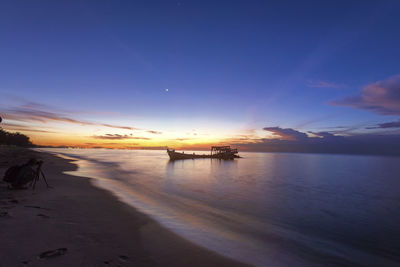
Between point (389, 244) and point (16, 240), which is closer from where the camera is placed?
point (16, 240)

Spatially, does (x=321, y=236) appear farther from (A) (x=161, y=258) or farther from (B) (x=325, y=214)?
(A) (x=161, y=258)

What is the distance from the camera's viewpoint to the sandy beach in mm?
4504

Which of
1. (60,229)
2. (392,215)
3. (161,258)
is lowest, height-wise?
(392,215)

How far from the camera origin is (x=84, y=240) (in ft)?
18.1

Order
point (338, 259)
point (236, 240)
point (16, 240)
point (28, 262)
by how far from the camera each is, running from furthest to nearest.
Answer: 1. point (236, 240)
2. point (338, 259)
3. point (16, 240)
4. point (28, 262)

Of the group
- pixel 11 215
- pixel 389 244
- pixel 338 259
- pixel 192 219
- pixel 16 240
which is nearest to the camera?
pixel 16 240

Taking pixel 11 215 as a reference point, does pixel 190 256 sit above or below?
below

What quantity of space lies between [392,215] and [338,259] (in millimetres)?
→ 10739

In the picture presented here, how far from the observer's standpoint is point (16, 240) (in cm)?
492

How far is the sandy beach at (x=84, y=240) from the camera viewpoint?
4504mm

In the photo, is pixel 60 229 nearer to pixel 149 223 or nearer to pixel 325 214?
pixel 149 223

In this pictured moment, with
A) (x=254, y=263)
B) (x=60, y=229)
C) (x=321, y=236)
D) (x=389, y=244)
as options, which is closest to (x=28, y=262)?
(x=60, y=229)

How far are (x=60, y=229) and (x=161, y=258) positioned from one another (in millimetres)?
3343

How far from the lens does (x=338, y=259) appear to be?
707 cm
